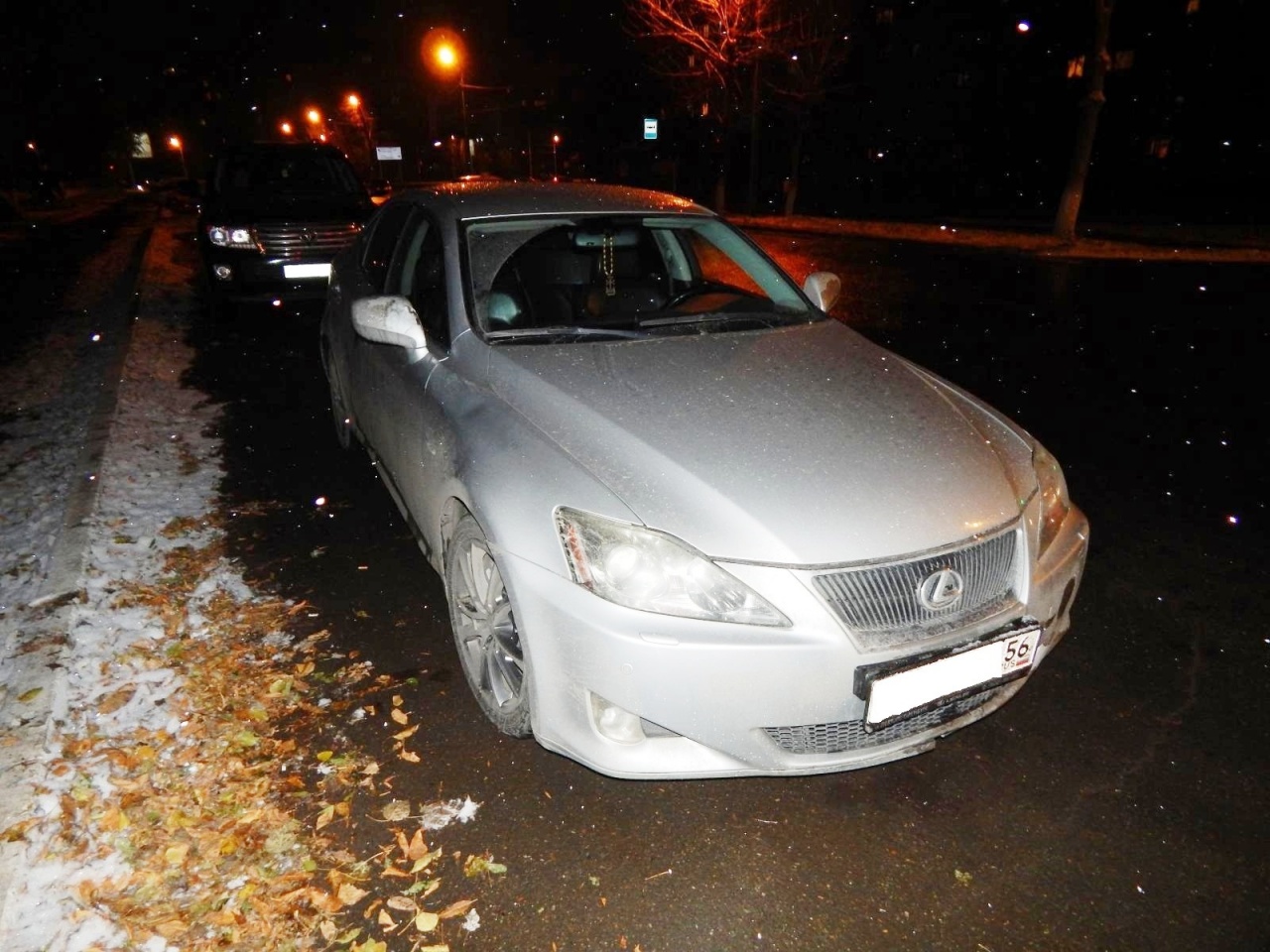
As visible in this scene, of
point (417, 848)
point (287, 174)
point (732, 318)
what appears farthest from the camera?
point (287, 174)

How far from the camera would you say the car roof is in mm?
3617

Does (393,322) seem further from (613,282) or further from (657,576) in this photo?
(657,576)

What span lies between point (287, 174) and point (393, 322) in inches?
293

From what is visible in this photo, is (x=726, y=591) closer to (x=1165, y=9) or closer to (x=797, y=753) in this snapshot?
(x=797, y=753)

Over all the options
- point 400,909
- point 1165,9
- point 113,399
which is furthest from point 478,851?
point 1165,9

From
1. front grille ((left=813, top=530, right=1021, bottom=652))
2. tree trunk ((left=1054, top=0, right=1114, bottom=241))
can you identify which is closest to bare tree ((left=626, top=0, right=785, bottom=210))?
tree trunk ((left=1054, top=0, right=1114, bottom=241))

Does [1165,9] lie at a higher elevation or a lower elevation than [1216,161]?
higher

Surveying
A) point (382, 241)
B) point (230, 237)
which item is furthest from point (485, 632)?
point (230, 237)

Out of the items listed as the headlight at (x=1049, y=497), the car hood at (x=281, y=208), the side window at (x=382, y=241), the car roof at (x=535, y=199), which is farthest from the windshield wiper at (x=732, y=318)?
the car hood at (x=281, y=208)

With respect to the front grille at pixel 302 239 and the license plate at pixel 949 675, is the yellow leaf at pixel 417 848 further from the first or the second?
the front grille at pixel 302 239

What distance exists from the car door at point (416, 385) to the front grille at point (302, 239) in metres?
4.58

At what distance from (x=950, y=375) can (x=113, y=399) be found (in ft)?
21.5

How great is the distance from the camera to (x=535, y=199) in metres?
3.77

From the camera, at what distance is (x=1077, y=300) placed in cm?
1049
